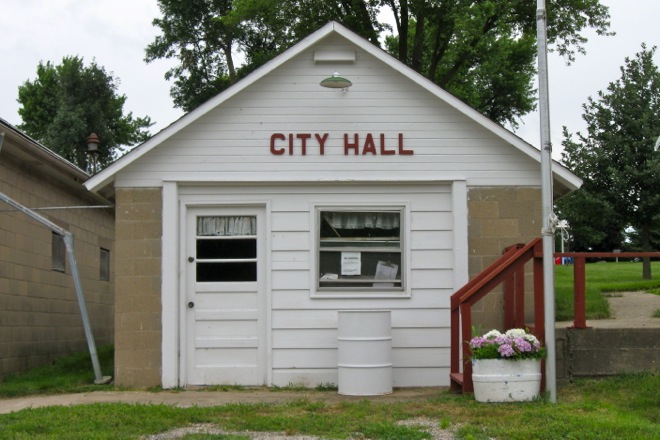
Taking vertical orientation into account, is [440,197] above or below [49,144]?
below

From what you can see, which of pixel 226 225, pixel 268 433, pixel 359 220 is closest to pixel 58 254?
pixel 226 225

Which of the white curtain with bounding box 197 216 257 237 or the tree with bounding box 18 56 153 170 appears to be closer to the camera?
the white curtain with bounding box 197 216 257 237

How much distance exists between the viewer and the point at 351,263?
11219 mm

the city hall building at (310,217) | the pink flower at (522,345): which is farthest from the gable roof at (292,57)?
the pink flower at (522,345)

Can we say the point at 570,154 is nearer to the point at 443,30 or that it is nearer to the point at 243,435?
the point at 443,30

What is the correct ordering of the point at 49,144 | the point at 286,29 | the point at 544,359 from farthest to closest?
1. the point at 49,144
2. the point at 286,29
3. the point at 544,359

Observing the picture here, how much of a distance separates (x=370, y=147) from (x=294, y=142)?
3.07 ft

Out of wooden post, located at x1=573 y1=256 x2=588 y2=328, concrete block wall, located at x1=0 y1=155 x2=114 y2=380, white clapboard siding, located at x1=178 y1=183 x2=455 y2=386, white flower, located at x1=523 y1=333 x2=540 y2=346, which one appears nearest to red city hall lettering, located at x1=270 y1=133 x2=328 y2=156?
white clapboard siding, located at x1=178 y1=183 x2=455 y2=386

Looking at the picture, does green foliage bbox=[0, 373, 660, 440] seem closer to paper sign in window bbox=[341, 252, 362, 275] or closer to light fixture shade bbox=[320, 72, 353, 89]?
paper sign in window bbox=[341, 252, 362, 275]

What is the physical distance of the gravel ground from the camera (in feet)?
24.2

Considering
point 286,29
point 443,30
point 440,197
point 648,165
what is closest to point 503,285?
point 440,197

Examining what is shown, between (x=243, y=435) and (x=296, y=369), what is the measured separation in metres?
3.60

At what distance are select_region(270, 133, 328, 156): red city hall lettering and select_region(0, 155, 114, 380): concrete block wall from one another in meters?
3.88

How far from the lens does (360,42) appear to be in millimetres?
11055
